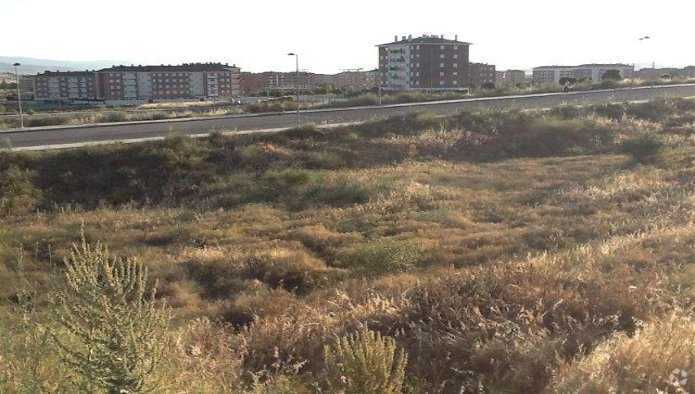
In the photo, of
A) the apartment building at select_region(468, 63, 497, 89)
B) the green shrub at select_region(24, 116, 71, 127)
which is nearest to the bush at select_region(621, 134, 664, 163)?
the green shrub at select_region(24, 116, 71, 127)

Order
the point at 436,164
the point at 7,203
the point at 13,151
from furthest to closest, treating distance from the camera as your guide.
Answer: the point at 436,164
the point at 13,151
the point at 7,203

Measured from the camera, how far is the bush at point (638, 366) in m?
4.31

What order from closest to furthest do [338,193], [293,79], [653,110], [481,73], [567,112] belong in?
[338,193]
[567,112]
[653,110]
[481,73]
[293,79]

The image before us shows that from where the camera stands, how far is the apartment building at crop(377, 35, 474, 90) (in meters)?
112

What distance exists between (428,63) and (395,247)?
10406 cm

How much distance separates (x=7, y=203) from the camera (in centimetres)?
1862

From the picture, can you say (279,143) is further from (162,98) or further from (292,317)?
(162,98)

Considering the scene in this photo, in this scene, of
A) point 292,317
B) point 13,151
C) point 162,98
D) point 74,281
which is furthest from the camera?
point 162,98

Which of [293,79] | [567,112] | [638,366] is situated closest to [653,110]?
[567,112]

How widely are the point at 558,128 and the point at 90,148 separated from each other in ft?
69.0

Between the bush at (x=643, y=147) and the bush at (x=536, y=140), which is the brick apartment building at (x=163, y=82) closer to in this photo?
the bush at (x=536, y=140)

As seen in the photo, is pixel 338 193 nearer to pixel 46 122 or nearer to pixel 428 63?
pixel 46 122

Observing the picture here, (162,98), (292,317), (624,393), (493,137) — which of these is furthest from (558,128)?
(162,98)

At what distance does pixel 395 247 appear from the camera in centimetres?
1217
